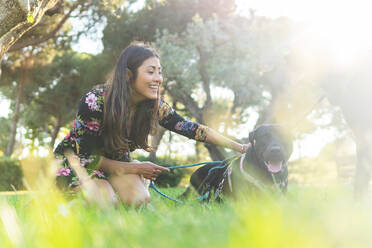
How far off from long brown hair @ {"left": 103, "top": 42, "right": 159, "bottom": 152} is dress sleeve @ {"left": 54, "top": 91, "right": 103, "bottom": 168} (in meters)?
0.08

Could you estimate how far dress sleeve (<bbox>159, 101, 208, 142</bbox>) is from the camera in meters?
3.71

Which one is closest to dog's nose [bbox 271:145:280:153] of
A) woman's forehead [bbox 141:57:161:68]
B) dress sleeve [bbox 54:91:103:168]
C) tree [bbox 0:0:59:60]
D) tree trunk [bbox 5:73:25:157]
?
woman's forehead [bbox 141:57:161:68]

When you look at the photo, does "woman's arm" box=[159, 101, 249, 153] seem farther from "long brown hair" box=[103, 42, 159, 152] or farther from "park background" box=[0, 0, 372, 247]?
"park background" box=[0, 0, 372, 247]

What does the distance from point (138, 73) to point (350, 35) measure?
12.6ft

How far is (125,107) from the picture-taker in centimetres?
326

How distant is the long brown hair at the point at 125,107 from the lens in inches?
129

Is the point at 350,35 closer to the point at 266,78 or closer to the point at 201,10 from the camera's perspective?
the point at 266,78

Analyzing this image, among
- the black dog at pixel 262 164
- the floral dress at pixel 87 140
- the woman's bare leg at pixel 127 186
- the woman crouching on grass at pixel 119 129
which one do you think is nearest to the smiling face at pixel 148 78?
the woman crouching on grass at pixel 119 129

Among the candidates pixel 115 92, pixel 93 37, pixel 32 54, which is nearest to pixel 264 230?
pixel 115 92

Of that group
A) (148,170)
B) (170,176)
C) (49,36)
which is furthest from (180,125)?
(49,36)

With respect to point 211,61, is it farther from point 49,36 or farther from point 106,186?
point 106,186

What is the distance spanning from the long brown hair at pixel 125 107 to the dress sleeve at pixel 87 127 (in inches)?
3.2

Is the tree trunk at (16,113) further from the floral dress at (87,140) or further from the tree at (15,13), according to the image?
the floral dress at (87,140)

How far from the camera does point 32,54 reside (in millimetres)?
20906
